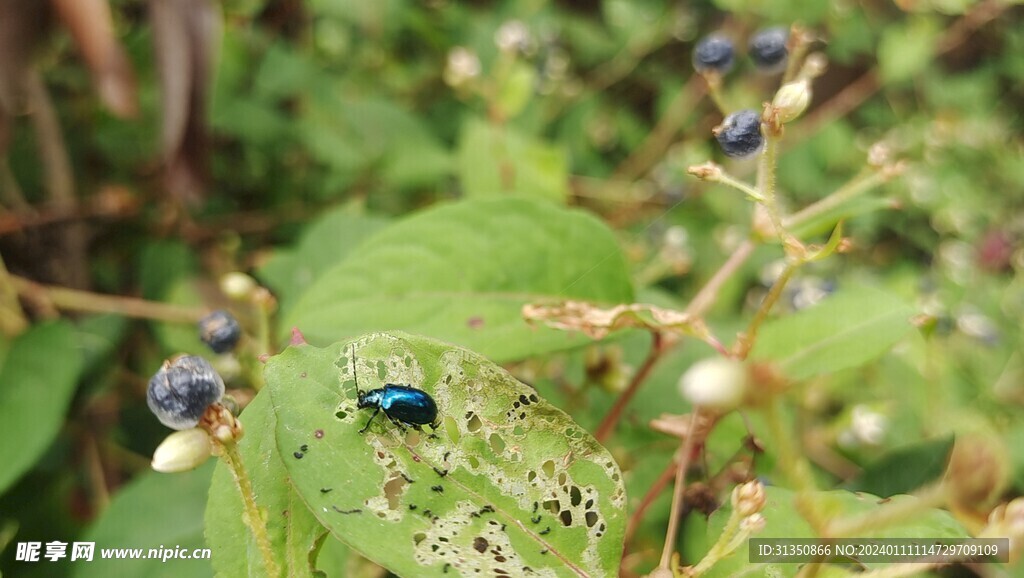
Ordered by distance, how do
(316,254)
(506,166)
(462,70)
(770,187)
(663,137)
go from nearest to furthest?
(770,187)
(316,254)
(506,166)
(462,70)
(663,137)

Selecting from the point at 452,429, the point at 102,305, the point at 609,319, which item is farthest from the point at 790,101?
the point at 102,305

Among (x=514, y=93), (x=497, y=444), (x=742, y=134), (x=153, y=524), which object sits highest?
(x=742, y=134)

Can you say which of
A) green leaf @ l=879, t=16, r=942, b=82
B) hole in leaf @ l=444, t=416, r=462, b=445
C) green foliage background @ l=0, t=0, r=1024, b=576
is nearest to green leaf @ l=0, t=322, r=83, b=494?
green foliage background @ l=0, t=0, r=1024, b=576

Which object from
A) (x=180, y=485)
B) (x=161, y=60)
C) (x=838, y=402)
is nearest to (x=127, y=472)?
(x=180, y=485)

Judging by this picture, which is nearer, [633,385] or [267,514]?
[267,514]

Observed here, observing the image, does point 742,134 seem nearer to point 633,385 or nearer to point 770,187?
point 770,187

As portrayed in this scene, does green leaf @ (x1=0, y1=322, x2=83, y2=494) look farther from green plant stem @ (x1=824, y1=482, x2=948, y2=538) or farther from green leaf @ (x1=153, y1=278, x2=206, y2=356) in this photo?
green plant stem @ (x1=824, y1=482, x2=948, y2=538)

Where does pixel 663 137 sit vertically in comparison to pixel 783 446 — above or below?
below
